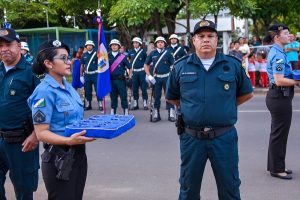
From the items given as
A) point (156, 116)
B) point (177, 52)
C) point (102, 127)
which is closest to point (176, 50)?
point (177, 52)

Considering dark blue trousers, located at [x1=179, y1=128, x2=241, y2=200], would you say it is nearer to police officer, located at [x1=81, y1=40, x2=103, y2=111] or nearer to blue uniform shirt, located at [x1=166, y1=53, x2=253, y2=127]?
blue uniform shirt, located at [x1=166, y1=53, x2=253, y2=127]

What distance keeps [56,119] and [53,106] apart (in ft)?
0.32

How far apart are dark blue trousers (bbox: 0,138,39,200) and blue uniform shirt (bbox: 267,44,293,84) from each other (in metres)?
2.92

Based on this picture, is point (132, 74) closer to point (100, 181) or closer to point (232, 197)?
point (100, 181)

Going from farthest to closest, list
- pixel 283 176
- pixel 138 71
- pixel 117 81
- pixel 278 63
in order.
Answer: pixel 138 71
pixel 117 81
pixel 283 176
pixel 278 63

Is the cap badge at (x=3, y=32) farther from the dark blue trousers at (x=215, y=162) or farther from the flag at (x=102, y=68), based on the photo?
the flag at (x=102, y=68)

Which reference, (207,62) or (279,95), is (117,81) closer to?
(279,95)

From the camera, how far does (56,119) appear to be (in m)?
3.44

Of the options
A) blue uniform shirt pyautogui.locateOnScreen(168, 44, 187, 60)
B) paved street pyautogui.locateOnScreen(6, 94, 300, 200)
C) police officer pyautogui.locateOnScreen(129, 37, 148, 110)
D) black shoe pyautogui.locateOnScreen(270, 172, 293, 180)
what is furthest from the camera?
police officer pyautogui.locateOnScreen(129, 37, 148, 110)

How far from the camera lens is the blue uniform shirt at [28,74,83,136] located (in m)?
3.37

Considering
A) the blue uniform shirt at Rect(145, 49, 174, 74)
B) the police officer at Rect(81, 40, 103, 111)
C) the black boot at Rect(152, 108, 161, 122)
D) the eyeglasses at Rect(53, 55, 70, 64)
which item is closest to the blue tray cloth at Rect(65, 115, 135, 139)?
the eyeglasses at Rect(53, 55, 70, 64)

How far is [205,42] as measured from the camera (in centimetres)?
399

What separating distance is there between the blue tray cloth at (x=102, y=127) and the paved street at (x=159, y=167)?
7.07 ft

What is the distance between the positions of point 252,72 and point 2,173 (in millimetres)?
13348
